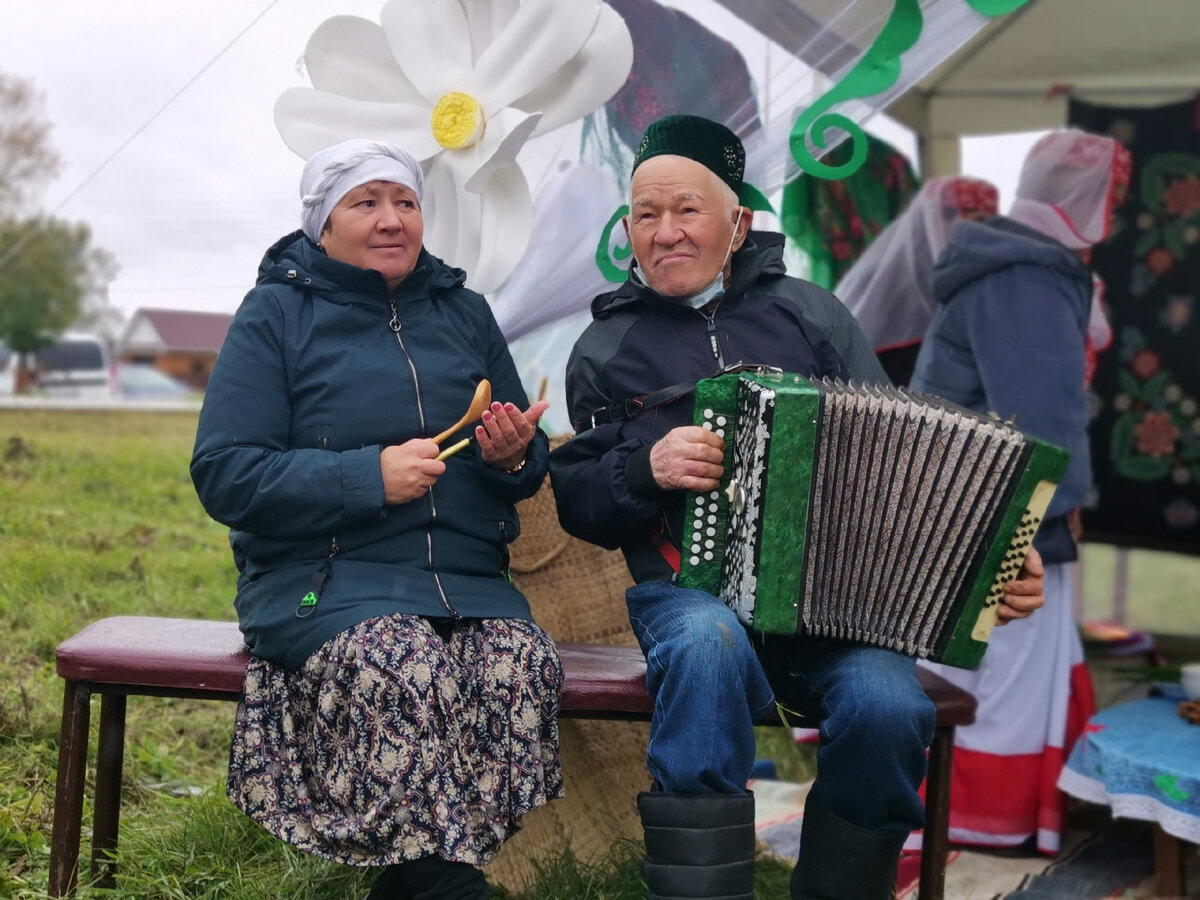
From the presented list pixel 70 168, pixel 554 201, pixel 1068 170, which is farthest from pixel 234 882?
pixel 1068 170

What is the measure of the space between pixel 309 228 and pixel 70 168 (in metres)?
1.51

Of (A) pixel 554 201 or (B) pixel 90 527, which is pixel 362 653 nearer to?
(A) pixel 554 201

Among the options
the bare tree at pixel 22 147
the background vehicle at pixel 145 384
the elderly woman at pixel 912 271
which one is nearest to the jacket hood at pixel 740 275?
the elderly woman at pixel 912 271

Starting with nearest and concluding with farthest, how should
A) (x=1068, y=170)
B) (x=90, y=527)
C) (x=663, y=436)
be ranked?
(x=663, y=436)
(x=1068, y=170)
(x=90, y=527)

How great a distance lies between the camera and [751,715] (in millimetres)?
2535

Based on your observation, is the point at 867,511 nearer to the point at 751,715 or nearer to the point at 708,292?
the point at 751,715

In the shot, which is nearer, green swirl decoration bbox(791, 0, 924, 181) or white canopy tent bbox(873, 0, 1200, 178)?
green swirl decoration bbox(791, 0, 924, 181)

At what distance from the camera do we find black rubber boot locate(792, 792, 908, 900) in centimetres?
249

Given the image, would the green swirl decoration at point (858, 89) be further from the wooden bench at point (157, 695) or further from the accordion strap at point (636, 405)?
the wooden bench at point (157, 695)

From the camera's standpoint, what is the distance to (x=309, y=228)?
2850 millimetres

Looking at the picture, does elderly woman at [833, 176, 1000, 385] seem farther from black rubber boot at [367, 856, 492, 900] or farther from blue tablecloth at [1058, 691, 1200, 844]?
black rubber boot at [367, 856, 492, 900]

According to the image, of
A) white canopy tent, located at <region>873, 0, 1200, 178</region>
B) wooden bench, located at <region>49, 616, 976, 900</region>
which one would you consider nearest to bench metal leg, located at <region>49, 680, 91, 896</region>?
wooden bench, located at <region>49, 616, 976, 900</region>

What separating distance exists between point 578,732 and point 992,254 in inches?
73.2

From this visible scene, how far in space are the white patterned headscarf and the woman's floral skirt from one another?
0.95 m
